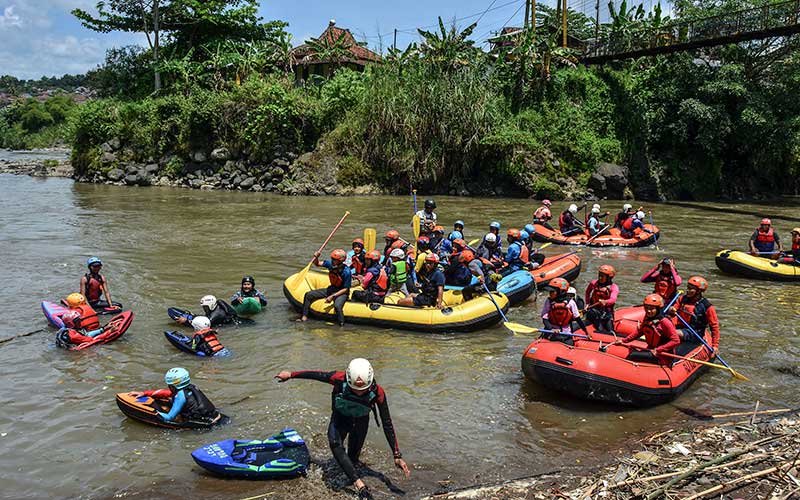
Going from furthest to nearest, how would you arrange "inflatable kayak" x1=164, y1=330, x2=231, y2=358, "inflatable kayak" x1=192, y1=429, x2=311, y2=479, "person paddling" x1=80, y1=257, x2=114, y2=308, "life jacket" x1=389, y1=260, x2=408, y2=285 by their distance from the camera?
"life jacket" x1=389, y1=260, x2=408, y2=285, "person paddling" x1=80, y1=257, x2=114, y2=308, "inflatable kayak" x1=164, y1=330, x2=231, y2=358, "inflatable kayak" x1=192, y1=429, x2=311, y2=479

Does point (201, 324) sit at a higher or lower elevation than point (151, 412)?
higher

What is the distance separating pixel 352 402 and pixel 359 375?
1.08 feet

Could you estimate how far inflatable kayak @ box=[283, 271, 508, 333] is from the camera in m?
9.12

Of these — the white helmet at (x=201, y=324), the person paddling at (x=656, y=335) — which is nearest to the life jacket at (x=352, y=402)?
the person paddling at (x=656, y=335)

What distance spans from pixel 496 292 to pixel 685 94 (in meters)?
20.7

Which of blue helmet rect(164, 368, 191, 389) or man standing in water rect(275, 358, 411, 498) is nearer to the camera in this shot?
man standing in water rect(275, 358, 411, 498)

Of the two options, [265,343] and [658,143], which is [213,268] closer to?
[265,343]

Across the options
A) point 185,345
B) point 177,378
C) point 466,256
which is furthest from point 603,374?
point 185,345

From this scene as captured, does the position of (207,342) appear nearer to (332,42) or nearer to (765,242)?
(765,242)

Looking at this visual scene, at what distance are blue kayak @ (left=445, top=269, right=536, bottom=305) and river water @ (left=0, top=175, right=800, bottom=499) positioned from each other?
0.94 feet

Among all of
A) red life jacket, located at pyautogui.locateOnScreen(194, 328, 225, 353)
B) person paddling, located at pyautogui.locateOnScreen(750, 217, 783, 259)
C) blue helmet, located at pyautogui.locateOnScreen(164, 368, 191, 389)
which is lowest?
red life jacket, located at pyautogui.locateOnScreen(194, 328, 225, 353)

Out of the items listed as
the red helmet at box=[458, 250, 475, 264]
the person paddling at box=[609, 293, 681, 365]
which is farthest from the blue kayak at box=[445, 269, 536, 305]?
the person paddling at box=[609, 293, 681, 365]

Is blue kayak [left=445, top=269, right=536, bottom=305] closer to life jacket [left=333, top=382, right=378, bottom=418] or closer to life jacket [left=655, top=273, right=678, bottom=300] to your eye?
life jacket [left=655, top=273, right=678, bottom=300]

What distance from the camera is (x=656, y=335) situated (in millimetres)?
7047
